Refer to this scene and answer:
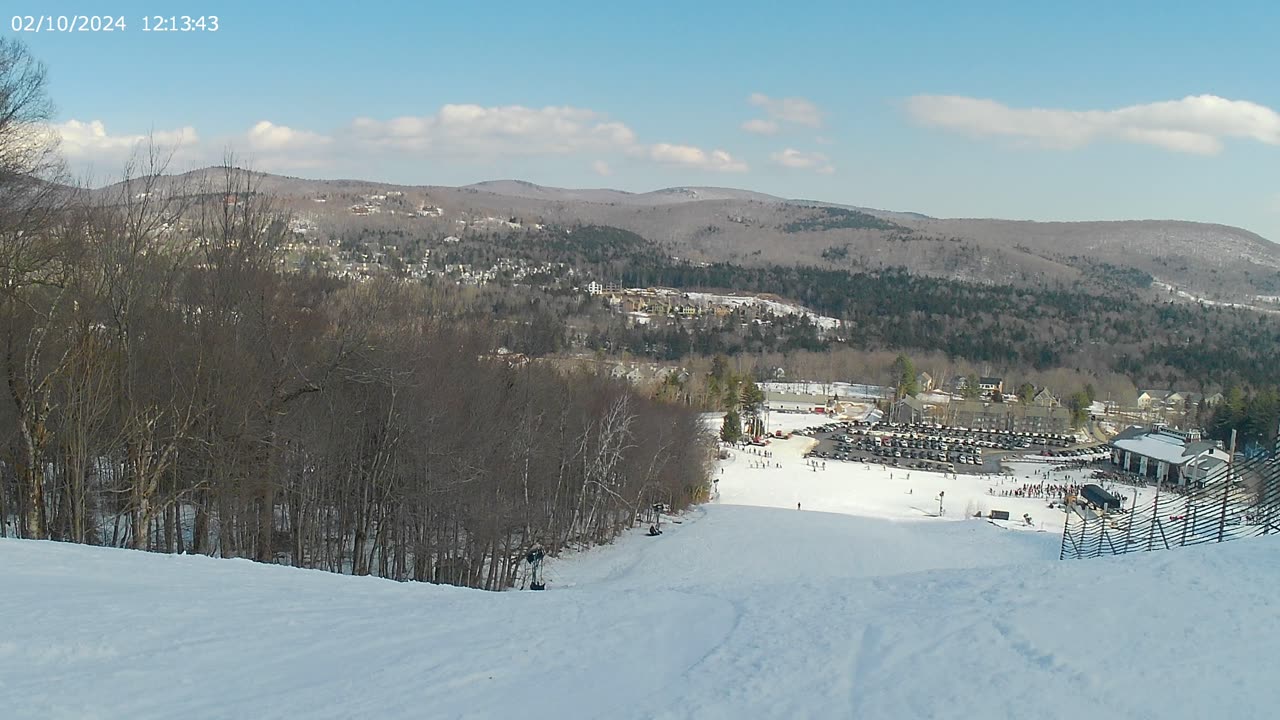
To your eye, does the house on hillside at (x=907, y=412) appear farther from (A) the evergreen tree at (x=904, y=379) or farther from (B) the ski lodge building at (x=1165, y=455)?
(B) the ski lodge building at (x=1165, y=455)

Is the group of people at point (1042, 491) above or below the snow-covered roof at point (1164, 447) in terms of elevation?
below

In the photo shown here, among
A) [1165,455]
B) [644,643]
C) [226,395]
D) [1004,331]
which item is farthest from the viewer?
[1004,331]

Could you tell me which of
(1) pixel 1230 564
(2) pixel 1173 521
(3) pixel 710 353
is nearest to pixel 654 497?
(2) pixel 1173 521

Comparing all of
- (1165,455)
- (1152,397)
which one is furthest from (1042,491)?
(1152,397)

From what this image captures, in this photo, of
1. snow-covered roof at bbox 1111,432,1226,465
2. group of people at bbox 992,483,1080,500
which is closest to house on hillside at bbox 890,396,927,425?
snow-covered roof at bbox 1111,432,1226,465

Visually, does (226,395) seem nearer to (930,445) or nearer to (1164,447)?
(1164,447)

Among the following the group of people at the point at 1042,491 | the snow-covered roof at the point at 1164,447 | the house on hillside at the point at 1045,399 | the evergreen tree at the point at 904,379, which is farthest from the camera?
the evergreen tree at the point at 904,379

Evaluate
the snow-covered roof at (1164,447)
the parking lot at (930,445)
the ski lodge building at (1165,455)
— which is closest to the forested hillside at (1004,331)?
the parking lot at (930,445)

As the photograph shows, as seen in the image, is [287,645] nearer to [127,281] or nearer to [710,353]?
[127,281]
